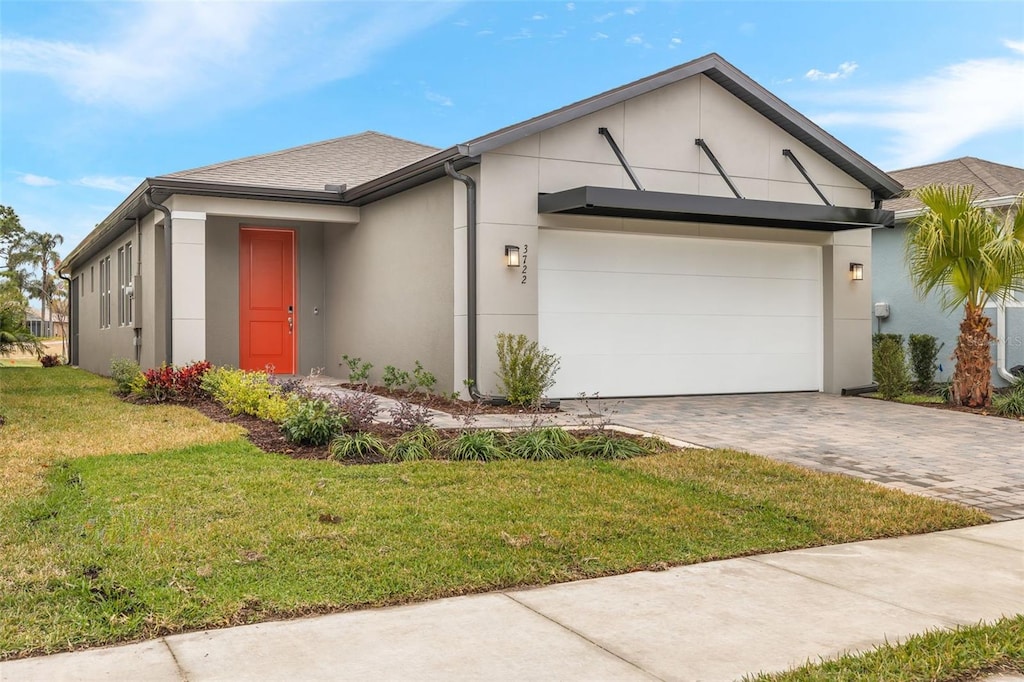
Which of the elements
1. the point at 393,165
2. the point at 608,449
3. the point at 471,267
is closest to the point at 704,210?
the point at 471,267

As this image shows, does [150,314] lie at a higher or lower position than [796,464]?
higher

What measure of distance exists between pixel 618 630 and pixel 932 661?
3.82 ft

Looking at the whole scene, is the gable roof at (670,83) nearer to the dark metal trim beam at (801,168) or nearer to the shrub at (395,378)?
the dark metal trim beam at (801,168)

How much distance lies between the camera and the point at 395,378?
1210cm

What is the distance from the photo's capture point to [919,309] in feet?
51.7

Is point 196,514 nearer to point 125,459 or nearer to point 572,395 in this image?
point 125,459

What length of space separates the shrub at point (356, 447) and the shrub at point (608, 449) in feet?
5.71

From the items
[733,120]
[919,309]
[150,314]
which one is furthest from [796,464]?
[150,314]

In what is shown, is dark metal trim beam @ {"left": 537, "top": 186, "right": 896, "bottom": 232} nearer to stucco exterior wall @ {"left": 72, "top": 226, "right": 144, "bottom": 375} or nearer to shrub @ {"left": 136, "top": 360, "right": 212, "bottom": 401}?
shrub @ {"left": 136, "top": 360, "right": 212, "bottom": 401}

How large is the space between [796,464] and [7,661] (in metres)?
5.90

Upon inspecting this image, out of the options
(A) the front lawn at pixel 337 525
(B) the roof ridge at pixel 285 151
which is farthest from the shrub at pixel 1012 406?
(B) the roof ridge at pixel 285 151

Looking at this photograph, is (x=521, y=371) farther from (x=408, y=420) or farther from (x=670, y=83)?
(x=670, y=83)

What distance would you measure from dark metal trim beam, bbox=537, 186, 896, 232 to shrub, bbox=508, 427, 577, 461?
3837 mm

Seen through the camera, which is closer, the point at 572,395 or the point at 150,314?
the point at 572,395
